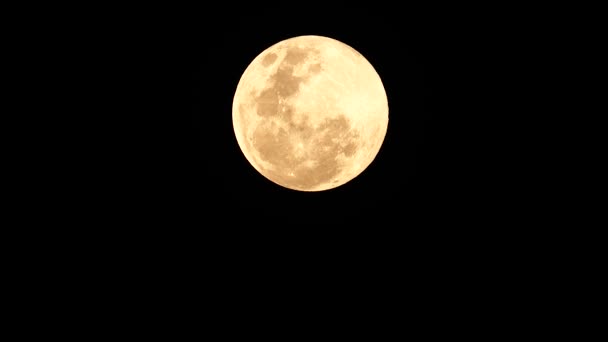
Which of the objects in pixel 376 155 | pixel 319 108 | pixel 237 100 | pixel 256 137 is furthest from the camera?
pixel 376 155

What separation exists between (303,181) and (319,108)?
2.50 ft

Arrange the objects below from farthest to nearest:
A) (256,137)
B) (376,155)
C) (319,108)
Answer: (376,155) → (256,137) → (319,108)

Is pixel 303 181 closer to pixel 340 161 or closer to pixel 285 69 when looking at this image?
pixel 340 161

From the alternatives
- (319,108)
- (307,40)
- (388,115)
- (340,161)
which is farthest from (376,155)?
(307,40)

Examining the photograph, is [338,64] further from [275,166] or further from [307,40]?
[275,166]

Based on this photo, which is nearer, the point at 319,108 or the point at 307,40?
the point at 319,108

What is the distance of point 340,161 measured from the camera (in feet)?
10.9

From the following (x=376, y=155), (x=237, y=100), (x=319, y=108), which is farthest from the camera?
(x=376, y=155)

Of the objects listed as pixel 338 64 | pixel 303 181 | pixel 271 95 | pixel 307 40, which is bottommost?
pixel 303 181

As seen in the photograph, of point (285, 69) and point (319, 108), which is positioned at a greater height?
point (285, 69)

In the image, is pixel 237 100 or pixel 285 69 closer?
pixel 285 69

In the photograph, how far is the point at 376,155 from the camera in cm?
387

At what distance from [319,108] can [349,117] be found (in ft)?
0.91

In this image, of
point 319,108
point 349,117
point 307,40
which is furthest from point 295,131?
point 307,40
